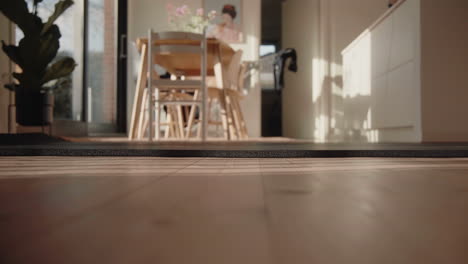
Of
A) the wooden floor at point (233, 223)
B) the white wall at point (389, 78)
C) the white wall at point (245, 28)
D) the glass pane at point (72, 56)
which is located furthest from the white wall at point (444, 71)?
the glass pane at point (72, 56)

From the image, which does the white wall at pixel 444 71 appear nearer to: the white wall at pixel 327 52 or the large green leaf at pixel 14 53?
the white wall at pixel 327 52

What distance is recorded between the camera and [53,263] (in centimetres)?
23

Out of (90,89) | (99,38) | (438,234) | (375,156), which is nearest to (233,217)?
(438,234)

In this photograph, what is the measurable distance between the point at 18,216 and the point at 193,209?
159 millimetres

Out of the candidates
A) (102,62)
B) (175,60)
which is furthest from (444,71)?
(102,62)

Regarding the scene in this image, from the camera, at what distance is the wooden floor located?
10.0 inches

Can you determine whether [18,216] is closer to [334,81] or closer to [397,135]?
[397,135]

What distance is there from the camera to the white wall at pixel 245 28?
18.1 feet

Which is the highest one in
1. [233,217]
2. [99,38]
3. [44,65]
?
[99,38]

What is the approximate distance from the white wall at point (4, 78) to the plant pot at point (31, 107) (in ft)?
1.25

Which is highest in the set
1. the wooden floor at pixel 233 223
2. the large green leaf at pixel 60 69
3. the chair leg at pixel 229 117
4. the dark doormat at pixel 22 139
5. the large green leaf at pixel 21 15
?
the large green leaf at pixel 21 15

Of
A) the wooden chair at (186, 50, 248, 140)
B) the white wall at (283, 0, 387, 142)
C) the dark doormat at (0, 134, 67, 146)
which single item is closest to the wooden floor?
the dark doormat at (0, 134, 67, 146)

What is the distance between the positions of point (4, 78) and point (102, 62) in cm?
217

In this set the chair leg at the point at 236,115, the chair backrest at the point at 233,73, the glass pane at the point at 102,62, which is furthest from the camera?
the glass pane at the point at 102,62
